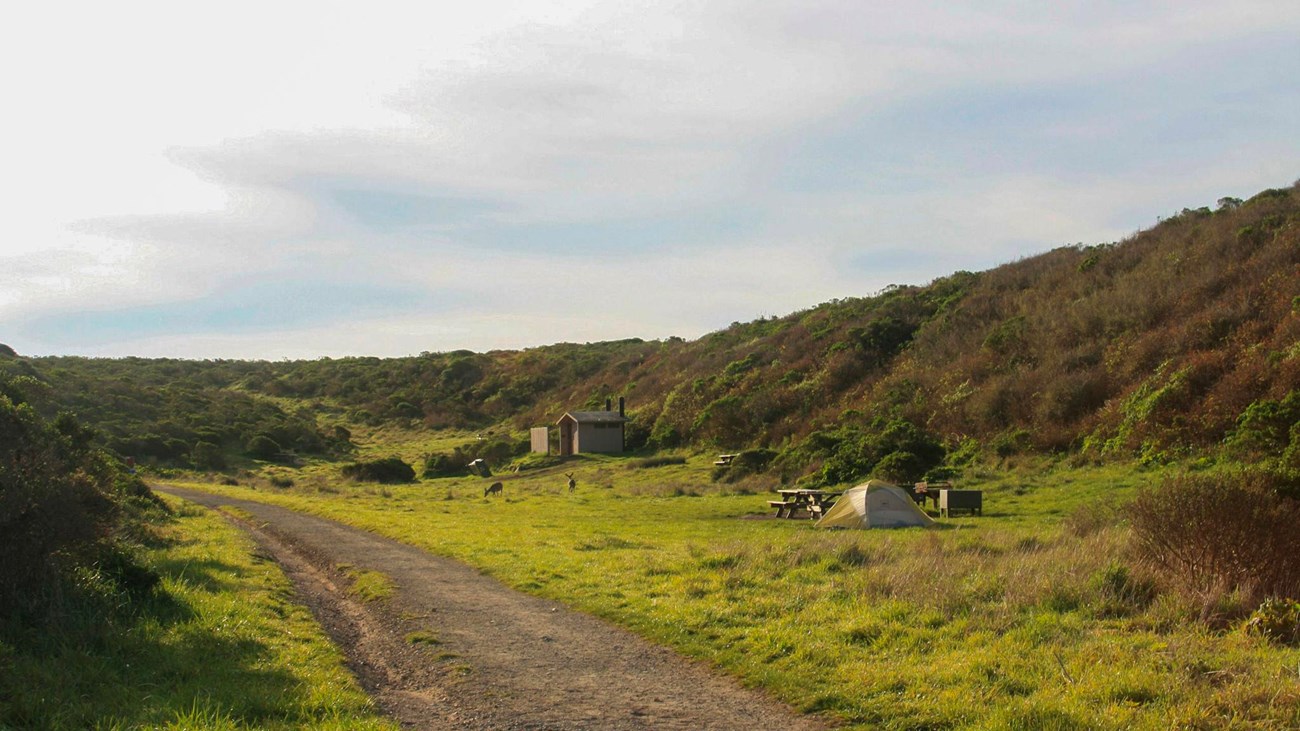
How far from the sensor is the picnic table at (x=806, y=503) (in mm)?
25234

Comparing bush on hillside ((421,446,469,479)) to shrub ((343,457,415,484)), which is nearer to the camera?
shrub ((343,457,415,484))

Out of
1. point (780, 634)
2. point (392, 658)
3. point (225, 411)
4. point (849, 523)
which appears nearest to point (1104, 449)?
point (849, 523)

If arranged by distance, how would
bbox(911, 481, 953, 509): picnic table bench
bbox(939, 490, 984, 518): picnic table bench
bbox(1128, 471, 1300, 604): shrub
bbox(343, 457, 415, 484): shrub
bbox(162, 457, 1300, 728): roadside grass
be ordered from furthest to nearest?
bbox(343, 457, 415, 484): shrub < bbox(911, 481, 953, 509): picnic table bench < bbox(939, 490, 984, 518): picnic table bench < bbox(1128, 471, 1300, 604): shrub < bbox(162, 457, 1300, 728): roadside grass

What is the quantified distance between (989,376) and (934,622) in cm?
3618

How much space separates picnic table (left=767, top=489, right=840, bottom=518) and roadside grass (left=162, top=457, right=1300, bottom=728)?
15.9ft

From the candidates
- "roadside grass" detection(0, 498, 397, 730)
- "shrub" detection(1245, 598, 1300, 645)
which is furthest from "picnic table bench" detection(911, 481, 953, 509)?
"roadside grass" detection(0, 498, 397, 730)

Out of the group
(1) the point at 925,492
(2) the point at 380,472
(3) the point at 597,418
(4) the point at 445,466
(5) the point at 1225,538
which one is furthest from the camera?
(3) the point at 597,418

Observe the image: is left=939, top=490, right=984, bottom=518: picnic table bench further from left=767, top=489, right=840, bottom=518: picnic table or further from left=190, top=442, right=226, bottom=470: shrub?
left=190, top=442, right=226, bottom=470: shrub

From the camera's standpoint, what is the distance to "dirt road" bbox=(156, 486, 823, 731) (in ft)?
23.9

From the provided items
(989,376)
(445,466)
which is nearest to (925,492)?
(989,376)

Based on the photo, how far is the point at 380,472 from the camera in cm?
4894

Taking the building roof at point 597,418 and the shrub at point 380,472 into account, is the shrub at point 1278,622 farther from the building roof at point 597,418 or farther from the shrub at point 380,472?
the building roof at point 597,418

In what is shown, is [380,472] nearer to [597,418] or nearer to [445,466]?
[445,466]

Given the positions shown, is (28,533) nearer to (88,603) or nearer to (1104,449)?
(88,603)
